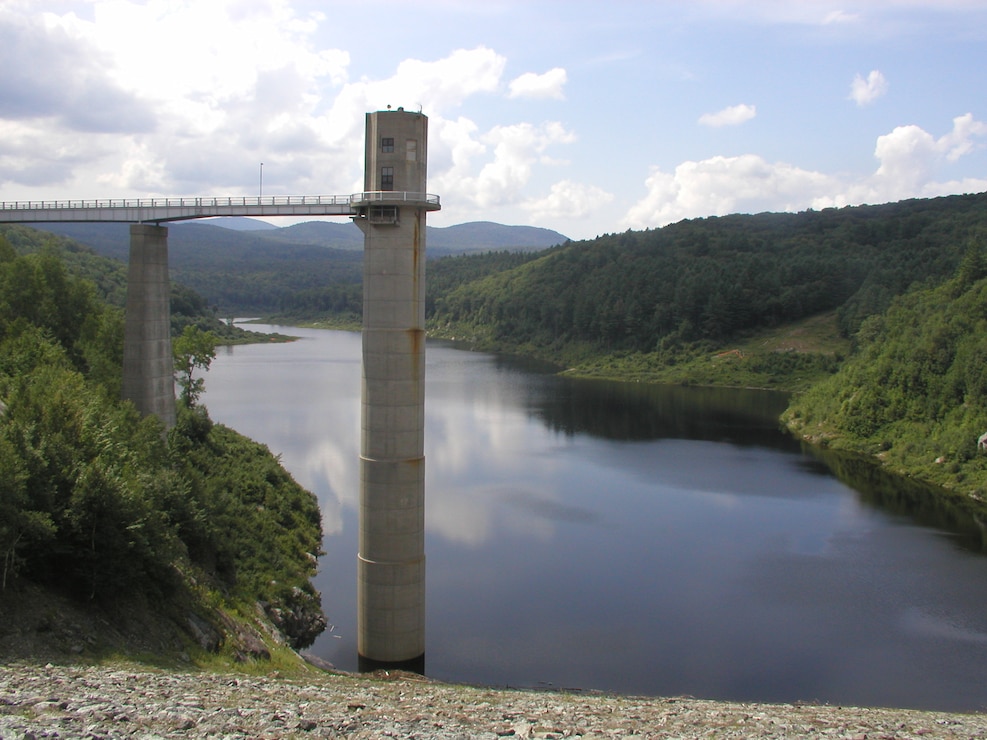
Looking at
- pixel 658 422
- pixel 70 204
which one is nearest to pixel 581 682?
pixel 70 204

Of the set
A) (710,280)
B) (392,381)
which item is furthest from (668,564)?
(710,280)

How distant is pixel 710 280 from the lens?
359 ft

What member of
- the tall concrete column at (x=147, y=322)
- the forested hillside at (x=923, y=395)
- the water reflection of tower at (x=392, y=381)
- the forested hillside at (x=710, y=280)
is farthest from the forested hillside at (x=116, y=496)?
the forested hillside at (x=710, y=280)

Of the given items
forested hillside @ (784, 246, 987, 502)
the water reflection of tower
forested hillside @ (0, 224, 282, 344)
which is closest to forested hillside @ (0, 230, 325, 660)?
the water reflection of tower

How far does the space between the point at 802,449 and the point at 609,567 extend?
1229 inches

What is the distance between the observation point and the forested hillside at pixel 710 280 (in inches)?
4104

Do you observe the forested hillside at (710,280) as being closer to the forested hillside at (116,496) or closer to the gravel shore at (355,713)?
the forested hillside at (116,496)

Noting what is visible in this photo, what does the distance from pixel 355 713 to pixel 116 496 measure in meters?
7.18

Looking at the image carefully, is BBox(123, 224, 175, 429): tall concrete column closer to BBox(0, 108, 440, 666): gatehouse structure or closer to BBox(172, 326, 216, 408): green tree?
BBox(0, 108, 440, 666): gatehouse structure

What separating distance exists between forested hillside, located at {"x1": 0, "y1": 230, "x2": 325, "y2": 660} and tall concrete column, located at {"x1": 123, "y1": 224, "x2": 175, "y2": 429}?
4.71 feet

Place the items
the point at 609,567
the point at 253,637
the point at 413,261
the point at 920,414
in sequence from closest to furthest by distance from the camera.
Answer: the point at 253,637, the point at 413,261, the point at 609,567, the point at 920,414

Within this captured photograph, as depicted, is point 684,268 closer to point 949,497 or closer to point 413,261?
point 949,497

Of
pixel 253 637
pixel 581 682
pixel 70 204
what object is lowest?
pixel 581 682

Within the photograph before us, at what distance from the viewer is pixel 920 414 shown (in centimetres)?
5750
